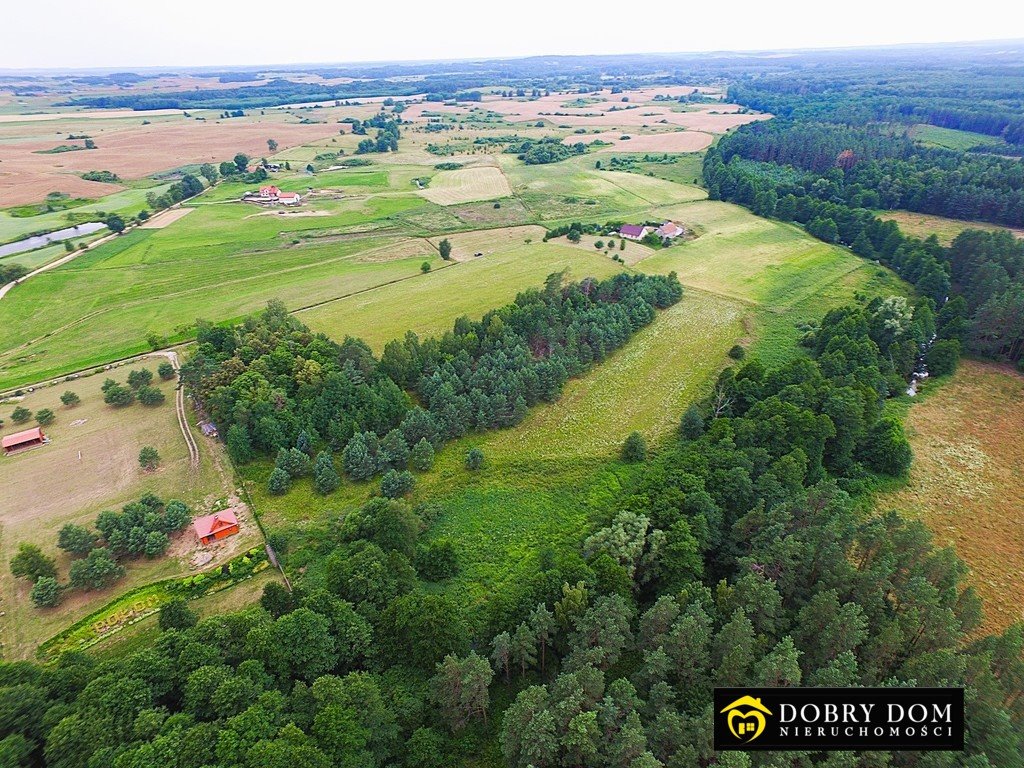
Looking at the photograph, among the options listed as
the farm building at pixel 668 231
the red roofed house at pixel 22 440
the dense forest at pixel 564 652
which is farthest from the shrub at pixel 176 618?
the farm building at pixel 668 231

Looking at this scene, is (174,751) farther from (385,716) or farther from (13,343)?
(13,343)

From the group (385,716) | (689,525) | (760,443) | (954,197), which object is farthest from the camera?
(954,197)

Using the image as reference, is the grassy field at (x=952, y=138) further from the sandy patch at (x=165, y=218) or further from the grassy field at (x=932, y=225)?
the sandy patch at (x=165, y=218)

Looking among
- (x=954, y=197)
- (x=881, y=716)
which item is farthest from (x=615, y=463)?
(x=954, y=197)

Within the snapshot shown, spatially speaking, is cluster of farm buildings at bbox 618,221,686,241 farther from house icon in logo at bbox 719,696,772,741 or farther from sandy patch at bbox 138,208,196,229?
sandy patch at bbox 138,208,196,229

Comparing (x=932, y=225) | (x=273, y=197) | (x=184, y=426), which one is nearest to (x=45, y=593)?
(x=184, y=426)

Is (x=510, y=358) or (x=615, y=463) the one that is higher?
(x=510, y=358)

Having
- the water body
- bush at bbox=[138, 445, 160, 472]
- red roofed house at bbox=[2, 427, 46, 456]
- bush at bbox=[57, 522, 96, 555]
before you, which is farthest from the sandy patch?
bush at bbox=[57, 522, 96, 555]

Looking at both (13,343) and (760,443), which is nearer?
(760,443)
